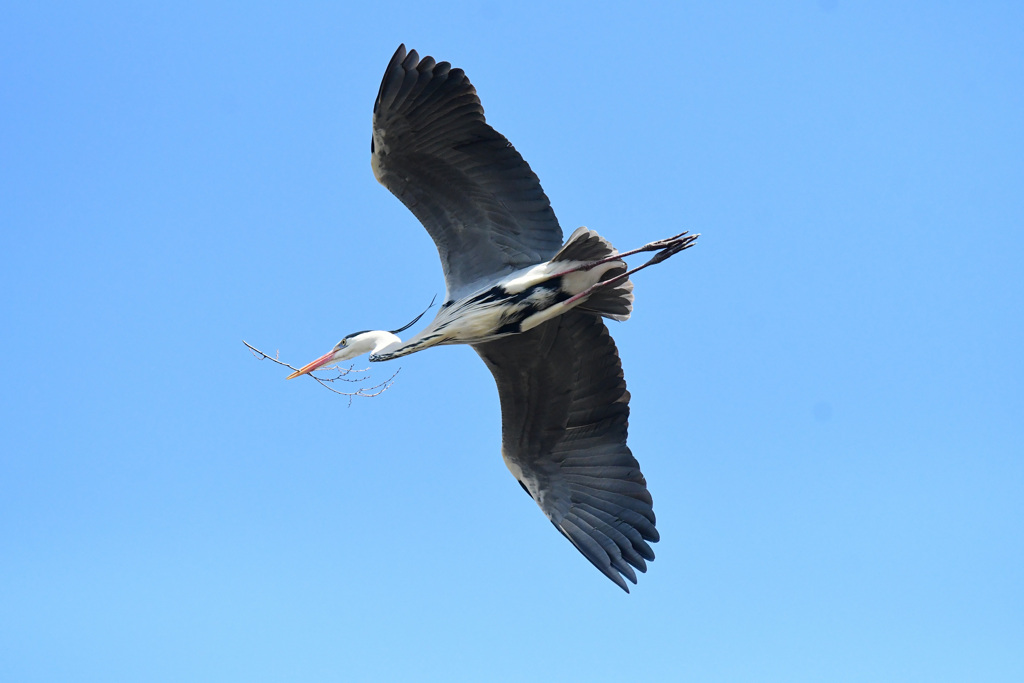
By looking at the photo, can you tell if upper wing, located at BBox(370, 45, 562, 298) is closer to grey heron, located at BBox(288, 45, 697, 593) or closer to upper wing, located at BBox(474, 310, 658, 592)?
grey heron, located at BBox(288, 45, 697, 593)

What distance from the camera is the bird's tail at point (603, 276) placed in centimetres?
983

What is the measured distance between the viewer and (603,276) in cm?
1042

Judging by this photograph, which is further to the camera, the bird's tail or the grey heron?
the grey heron

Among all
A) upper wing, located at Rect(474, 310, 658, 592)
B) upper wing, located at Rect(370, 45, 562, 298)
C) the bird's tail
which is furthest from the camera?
upper wing, located at Rect(474, 310, 658, 592)

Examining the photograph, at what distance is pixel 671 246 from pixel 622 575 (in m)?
2.71

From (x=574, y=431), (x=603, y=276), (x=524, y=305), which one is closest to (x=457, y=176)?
(x=524, y=305)

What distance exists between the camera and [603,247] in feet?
32.8

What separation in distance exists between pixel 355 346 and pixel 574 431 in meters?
2.06

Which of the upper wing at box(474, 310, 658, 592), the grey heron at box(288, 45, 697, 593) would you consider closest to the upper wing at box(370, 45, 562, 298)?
the grey heron at box(288, 45, 697, 593)

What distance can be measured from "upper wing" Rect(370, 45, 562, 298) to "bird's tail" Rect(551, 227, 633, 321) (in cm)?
49

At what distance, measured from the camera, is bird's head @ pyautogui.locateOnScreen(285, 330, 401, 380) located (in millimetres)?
10727

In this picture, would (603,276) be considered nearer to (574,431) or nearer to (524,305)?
(524,305)

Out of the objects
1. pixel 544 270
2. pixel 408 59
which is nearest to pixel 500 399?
pixel 544 270

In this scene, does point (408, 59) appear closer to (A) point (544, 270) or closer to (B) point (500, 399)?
(A) point (544, 270)
